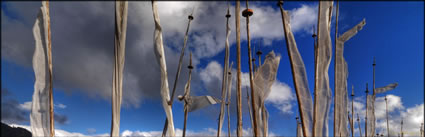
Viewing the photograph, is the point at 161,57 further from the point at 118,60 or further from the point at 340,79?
the point at 340,79

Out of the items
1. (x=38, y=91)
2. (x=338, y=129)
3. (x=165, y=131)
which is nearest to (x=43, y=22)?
(x=38, y=91)

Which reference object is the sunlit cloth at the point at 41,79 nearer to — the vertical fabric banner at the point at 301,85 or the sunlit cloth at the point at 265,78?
the sunlit cloth at the point at 265,78

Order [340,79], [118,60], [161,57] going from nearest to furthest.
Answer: [118,60] < [161,57] < [340,79]

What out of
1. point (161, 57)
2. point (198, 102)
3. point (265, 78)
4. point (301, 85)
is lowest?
point (198, 102)

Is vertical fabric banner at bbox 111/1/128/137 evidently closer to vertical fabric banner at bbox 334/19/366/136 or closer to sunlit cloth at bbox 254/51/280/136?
sunlit cloth at bbox 254/51/280/136

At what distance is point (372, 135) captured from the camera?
16.9 m

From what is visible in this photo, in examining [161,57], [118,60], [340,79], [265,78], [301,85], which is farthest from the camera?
[265,78]

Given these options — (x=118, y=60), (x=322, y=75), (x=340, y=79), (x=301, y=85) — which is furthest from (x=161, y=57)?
(x=340, y=79)

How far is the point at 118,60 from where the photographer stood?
4.06m

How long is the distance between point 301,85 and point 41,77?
5585mm

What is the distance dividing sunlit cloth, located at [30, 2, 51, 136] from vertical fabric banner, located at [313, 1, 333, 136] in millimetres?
5625

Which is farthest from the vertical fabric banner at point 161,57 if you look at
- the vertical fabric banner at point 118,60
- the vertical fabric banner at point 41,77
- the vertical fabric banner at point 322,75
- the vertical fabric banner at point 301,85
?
the vertical fabric banner at point 322,75

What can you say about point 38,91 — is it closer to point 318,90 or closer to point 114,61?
point 114,61

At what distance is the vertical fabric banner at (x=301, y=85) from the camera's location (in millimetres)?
5422
